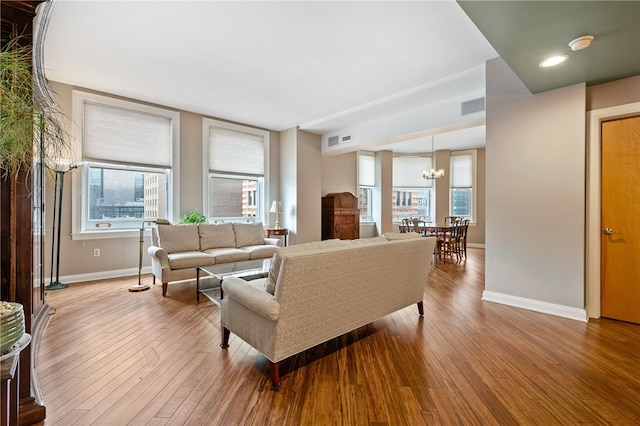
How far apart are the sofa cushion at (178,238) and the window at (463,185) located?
728 centimetres

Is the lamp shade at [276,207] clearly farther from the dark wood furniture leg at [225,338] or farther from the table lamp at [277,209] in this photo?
the dark wood furniture leg at [225,338]

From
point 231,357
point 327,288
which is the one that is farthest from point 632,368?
point 231,357

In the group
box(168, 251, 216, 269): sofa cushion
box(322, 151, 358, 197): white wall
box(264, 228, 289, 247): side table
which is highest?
box(322, 151, 358, 197): white wall

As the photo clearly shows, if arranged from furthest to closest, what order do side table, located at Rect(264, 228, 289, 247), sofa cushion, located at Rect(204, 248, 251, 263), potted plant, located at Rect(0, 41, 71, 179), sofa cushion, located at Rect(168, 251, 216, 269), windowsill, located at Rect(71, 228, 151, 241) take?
side table, located at Rect(264, 228, 289, 247) → windowsill, located at Rect(71, 228, 151, 241) → sofa cushion, located at Rect(204, 248, 251, 263) → sofa cushion, located at Rect(168, 251, 216, 269) → potted plant, located at Rect(0, 41, 71, 179)

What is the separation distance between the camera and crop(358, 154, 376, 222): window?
845 cm

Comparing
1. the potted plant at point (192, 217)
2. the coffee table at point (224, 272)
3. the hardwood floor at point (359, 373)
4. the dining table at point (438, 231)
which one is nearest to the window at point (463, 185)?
the dining table at point (438, 231)

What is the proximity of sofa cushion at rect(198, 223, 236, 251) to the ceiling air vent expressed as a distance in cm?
419

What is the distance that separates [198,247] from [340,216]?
3.46 m

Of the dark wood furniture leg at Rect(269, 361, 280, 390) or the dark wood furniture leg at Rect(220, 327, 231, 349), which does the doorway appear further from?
the dark wood furniture leg at Rect(220, 327, 231, 349)

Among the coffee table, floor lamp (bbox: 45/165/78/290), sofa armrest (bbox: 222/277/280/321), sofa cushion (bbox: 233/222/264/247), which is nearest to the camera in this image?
sofa armrest (bbox: 222/277/280/321)

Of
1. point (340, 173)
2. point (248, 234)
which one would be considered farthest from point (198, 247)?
point (340, 173)

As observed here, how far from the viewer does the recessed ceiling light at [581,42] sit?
2.17 meters

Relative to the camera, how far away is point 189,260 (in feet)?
12.7

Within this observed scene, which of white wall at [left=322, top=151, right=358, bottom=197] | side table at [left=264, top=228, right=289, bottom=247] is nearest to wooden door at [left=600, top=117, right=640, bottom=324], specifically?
side table at [left=264, top=228, right=289, bottom=247]
